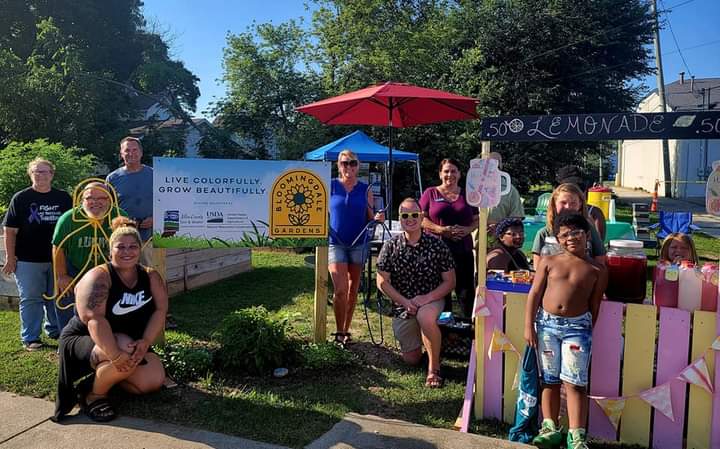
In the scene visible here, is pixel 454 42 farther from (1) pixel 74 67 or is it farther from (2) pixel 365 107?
(2) pixel 365 107

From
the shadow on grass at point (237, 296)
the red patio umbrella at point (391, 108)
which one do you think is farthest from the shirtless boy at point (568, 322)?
the shadow on grass at point (237, 296)

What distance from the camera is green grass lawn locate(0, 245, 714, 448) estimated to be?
316 centimetres

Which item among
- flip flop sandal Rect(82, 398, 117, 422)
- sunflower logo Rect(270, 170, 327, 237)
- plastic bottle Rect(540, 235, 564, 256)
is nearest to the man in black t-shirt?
flip flop sandal Rect(82, 398, 117, 422)

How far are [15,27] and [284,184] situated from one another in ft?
71.0

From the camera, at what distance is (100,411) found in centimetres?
318

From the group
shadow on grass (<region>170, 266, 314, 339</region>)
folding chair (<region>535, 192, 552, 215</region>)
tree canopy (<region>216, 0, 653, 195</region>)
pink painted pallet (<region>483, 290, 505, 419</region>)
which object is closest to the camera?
pink painted pallet (<region>483, 290, 505, 419</region>)

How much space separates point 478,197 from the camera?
321 centimetres

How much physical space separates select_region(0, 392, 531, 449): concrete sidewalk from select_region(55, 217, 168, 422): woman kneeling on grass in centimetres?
13

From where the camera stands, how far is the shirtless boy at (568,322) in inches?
110

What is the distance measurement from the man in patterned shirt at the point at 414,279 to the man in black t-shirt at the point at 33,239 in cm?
279

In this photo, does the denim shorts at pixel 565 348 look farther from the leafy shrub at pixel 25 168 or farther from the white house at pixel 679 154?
the white house at pixel 679 154

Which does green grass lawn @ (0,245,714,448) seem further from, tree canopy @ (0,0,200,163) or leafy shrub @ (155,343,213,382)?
tree canopy @ (0,0,200,163)

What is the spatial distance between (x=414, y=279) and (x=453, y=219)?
30.0 inches

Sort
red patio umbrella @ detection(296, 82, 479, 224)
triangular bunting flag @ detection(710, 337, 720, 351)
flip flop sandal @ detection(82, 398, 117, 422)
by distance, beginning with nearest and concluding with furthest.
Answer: triangular bunting flag @ detection(710, 337, 720, 351)
flip flop sandal @ detection(82, 398, 117, 422)
red patio umbrella @ detection(296, 82, 479, 224)
